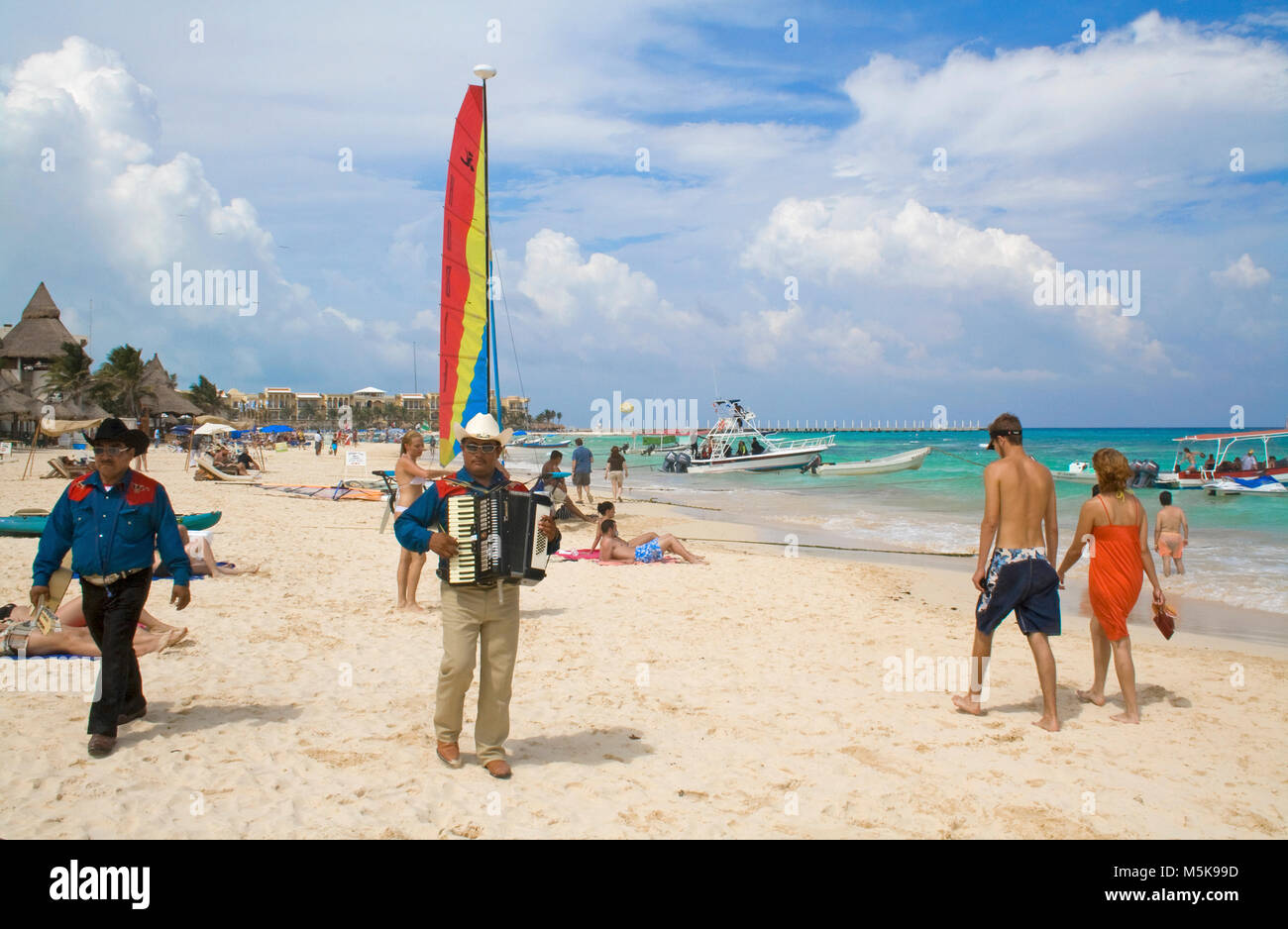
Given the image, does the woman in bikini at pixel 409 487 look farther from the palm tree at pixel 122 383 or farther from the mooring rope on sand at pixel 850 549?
the palm tree at pixel 122 383

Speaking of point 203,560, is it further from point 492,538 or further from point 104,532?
point 492,538

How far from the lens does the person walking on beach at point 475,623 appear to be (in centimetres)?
412

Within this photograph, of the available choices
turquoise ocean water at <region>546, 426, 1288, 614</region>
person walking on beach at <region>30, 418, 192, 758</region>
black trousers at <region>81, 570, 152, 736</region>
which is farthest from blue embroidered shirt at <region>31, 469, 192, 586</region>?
turquoise ocean water at <region>546, 426, 1288, 614</region>

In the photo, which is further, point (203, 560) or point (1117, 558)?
point (203, 560)

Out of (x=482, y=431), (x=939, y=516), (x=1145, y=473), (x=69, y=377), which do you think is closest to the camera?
(x=482, y=431)

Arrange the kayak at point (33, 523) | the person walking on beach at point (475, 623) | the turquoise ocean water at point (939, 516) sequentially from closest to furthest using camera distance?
the person walking on beach at point (475, 623)
the kayak at point (33, 523)
the turquoise ocean water at point (939, 516)

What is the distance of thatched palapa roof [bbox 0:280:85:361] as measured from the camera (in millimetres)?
53719

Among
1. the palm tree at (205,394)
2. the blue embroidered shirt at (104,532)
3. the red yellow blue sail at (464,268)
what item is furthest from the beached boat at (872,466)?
the palm tree at (205,394)

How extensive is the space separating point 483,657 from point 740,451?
1489 inches

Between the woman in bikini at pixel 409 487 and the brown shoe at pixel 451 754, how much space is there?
11.1 ft

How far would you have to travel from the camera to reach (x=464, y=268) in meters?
9.12

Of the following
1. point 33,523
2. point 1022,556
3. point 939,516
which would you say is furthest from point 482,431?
point 939,516
